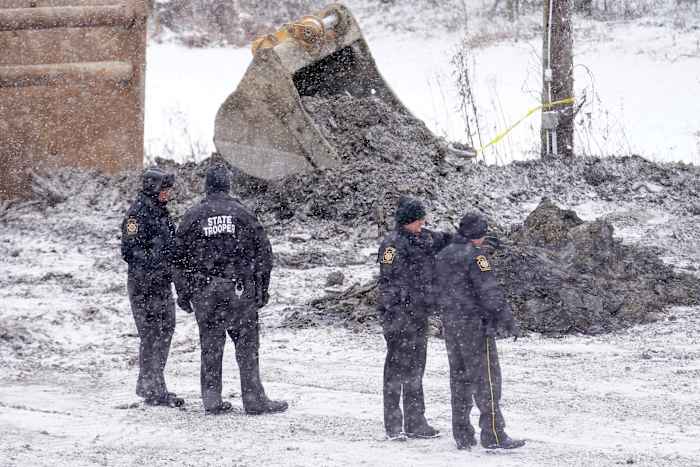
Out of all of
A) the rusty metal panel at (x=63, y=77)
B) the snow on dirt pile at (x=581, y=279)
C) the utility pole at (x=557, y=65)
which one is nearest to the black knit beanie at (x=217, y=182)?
the snow on dirt pile at (x=581, y=279)

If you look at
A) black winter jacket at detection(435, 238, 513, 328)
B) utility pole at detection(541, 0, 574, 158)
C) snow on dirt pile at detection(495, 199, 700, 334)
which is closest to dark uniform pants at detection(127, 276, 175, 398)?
black winter jacket at detection(435, 238, 513, 328)

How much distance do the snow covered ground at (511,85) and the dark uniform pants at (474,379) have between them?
36.6 feet

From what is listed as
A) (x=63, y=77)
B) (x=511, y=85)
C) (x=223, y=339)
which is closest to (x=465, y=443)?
(x=223, y=339)

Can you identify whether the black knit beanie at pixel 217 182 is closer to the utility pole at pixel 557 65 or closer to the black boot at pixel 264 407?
the black boot at pixel 264 407

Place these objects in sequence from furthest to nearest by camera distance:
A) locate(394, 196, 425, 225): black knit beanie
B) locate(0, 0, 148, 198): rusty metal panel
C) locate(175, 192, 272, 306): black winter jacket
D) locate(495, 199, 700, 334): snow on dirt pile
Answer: locate(0, 0, 148, 198): rusty metal panel → locate(495, 199, 700, 334): snow on dirt pile → locate(175, 192, 272, 306): black winter jacket → locate(394, 196, 425, 225): black knit beanie

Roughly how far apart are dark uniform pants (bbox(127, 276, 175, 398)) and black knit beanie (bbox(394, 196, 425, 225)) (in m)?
Answer: 1.86

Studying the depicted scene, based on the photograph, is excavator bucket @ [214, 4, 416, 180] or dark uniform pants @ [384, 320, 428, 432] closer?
dark uniform pants @ [384, 320, 428, 432]

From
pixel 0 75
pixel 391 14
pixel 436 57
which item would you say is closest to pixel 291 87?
pixel 0 75

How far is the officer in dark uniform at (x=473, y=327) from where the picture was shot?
5.62 meters

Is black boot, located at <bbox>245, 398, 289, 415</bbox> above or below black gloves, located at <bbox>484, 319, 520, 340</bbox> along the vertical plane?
below

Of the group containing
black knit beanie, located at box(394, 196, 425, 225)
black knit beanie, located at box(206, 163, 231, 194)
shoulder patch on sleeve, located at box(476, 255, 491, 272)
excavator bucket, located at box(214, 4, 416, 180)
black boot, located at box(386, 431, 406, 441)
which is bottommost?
black boot, located at box(386, 431, 406, 441)

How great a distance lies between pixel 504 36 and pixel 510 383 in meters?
20.9

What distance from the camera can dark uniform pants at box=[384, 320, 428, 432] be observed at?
5.95 m

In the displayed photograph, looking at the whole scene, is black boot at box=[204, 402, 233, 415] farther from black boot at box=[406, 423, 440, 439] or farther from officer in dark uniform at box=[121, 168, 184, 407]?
black boot at box=[406, 423, 440, 439]
